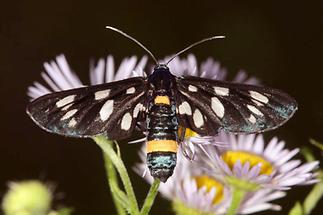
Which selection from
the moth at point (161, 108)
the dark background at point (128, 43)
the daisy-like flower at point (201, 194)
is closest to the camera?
the moth at point (161, 108)

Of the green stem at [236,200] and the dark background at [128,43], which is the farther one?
the dark background at [128,43]

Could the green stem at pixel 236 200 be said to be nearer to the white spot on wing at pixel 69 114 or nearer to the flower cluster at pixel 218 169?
the flower cluster at pixel 218 169

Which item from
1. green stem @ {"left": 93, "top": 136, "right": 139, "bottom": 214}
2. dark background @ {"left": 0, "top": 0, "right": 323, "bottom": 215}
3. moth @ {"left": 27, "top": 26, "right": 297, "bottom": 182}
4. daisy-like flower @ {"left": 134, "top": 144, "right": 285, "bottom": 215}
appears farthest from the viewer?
dark background @ {"left": 0, "top": 0, "right": 323, "bottom": 215}

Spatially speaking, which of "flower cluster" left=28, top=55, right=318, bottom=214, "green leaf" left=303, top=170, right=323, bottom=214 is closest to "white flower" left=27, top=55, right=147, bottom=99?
"flower cluster" left=28, top=55, right=318, bottom=214

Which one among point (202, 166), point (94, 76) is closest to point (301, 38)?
point (94, 76)

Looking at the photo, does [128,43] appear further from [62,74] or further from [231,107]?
[231,107]

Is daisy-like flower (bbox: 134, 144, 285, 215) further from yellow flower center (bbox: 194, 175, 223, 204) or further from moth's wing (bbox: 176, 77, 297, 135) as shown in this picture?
moth's wing (bbox: 176, 77, 297, 135)

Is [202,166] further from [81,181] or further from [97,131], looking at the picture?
[81,181]

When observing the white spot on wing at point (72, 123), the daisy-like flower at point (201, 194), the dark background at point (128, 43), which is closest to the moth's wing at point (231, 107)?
the daisy-like flower at point (201, 194)
